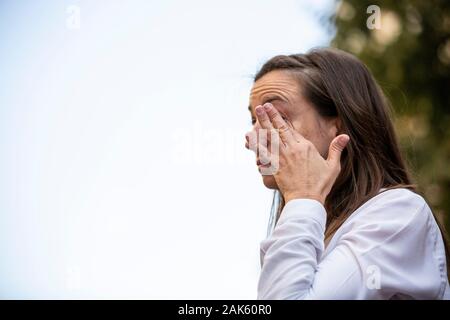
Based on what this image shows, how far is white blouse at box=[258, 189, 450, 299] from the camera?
1995 mm

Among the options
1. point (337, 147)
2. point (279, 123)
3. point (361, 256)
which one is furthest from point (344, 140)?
point (361, 256)

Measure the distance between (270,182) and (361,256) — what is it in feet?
1.70

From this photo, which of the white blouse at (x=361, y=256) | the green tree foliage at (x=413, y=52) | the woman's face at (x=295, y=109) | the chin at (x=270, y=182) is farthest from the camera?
the green tree foliage at (x=413, y=52)

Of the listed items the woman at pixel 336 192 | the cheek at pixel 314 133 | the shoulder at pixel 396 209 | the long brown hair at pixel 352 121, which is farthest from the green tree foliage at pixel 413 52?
the shoulder at pixel 396 209

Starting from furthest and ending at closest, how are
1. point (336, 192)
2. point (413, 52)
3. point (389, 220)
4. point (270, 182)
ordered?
point (413, 52) < point (336, 192) < point (270, 182) < point (389, 220)

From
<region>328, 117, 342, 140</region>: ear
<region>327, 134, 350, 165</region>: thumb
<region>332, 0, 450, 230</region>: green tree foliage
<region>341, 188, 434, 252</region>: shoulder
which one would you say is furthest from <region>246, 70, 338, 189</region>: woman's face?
<region>332, 0, 450, 230</region>: green tree foliage

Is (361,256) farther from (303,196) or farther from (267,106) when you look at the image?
(267,106)

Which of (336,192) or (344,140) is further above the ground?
(344,140)

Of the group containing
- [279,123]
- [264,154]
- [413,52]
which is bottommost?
[264,154]

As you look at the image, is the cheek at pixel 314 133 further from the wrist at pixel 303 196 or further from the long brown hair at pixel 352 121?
the wrist at pixel 303 196

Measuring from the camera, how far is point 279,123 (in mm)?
2430

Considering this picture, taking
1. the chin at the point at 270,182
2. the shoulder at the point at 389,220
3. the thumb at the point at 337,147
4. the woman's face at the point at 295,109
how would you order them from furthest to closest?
the woman's face at the point at 295,109 → the chin at the point at 270,182 → the thumb at the point at 337,147 → the shoulder at the point at 389,220

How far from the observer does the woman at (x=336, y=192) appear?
2.03m
